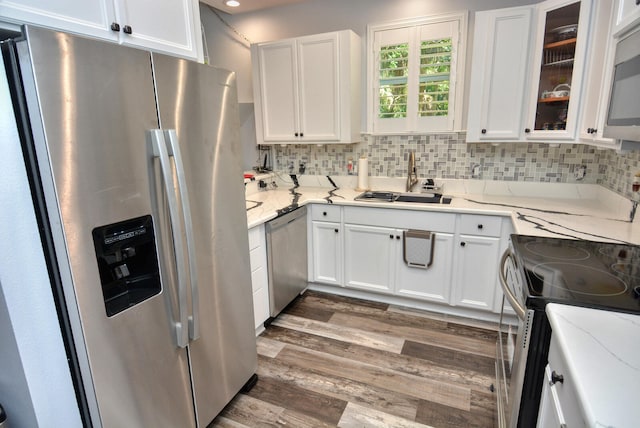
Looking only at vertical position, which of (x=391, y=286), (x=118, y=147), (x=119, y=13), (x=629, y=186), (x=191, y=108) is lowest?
(x=391, y=286)

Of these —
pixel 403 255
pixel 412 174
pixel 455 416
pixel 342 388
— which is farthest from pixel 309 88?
pixel 455 416

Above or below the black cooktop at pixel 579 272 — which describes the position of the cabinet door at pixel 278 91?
above

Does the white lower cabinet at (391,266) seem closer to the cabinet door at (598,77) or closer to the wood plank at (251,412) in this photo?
the cabinet door at (598,77)

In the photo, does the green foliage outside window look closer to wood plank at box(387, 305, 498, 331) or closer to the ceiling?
the ceiling

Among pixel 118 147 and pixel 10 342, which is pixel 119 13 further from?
pixel 10 342

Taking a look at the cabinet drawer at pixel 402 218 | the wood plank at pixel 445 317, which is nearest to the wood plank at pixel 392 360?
the wood plank at pixel 445 317

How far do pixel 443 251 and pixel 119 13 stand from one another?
94.7 inches

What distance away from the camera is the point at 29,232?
1.04 metres

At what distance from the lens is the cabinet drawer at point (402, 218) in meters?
2.63

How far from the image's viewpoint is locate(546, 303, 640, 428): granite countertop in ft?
2.27

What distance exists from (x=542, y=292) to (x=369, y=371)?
1.31 m

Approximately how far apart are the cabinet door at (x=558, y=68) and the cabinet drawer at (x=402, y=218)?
85cm

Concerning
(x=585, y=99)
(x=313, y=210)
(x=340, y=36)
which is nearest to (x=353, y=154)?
(x=313, y=210)

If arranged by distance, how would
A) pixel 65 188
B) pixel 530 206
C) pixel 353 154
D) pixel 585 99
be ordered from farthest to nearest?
pixel 353 154 → pixel 530 206 → pixel 585 99 → pixel 65 188
